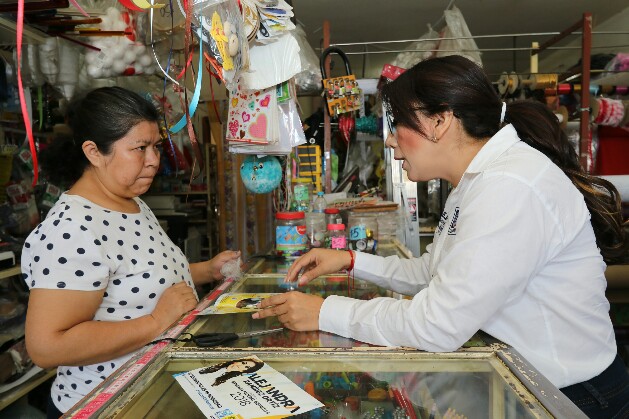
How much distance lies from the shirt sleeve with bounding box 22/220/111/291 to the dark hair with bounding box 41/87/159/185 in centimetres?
27

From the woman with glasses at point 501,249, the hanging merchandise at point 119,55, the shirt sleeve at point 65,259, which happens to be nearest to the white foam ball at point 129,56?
the hanging merchandise at point 119,55

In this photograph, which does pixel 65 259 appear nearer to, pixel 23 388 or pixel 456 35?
pixel 23 388

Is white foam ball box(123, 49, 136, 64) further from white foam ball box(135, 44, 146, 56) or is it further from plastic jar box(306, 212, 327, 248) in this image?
plastic jar box(306, 212, 327, 248)

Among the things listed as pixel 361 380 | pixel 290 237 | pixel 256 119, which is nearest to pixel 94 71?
pixel 256 119

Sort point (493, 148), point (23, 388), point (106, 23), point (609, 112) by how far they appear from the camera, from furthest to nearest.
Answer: point (609, 112), point (23, 388), point (106, 23), point (493, 148)

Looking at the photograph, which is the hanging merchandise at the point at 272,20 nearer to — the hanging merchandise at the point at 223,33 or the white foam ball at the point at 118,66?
the hanging merchandise at the point at 223,33

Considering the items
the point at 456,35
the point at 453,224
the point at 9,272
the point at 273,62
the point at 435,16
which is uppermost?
the point at 435,16

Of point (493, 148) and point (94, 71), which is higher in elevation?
point (94, 71)

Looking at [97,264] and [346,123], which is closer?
[97,264]

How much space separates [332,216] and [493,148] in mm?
1380

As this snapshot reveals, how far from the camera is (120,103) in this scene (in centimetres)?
141

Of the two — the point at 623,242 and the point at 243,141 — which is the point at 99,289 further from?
the point at 623,242

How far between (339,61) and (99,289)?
4.65 m

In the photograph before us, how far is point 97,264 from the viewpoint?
1238 mm
